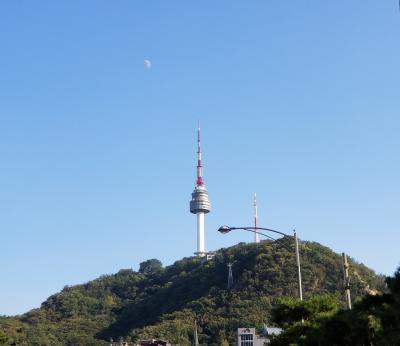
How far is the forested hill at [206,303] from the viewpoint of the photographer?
5369 inches

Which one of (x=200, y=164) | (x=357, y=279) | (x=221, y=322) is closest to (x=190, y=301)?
(x=221, y=322)

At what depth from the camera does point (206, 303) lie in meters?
150

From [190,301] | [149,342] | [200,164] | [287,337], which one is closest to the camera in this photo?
[287,337]

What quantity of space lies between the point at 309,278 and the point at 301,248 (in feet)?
56.8

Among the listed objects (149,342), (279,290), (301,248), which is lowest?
(149,342)

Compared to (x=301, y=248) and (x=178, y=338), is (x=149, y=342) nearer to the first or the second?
(x=178, y=338)

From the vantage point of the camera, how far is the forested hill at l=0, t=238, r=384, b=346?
13638 cm

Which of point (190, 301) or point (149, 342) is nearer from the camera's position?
point (149, 342)

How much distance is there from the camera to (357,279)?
144 metres

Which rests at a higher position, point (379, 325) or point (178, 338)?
point (178, 338)

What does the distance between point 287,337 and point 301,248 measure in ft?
446

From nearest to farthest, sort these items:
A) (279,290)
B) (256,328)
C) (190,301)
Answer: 1. (256,328)
2. (279,290)
3. (190,301)

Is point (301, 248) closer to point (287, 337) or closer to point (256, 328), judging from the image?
point (256, 328)

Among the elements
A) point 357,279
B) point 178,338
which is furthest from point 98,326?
point 357,279
